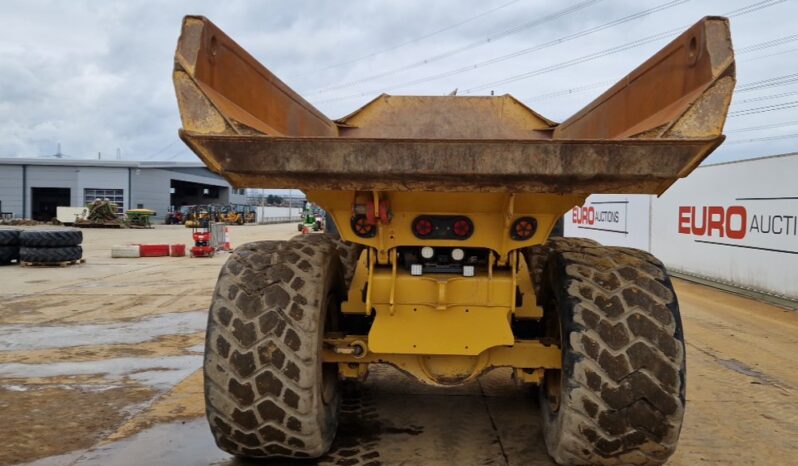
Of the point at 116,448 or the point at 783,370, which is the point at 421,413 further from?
the point at 783,370

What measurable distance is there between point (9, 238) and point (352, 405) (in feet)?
48.2

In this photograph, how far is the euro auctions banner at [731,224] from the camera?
10.3 meters

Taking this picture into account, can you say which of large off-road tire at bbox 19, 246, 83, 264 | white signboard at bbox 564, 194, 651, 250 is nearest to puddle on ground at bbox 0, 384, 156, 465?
large off-road tire at bbox 19, 246, 83, 264

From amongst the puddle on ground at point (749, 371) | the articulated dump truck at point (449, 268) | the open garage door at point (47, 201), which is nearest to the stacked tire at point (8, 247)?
the articulated dump truck at point (449, 268)

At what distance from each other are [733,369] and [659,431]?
146 inches

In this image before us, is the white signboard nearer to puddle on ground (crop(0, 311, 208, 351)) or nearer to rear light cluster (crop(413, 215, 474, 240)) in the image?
puddle on ground (crop(0, 311, 208, 351))

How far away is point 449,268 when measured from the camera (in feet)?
11.0

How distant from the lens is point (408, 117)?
5410 millimetres

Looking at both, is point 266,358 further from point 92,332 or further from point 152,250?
point 152,250

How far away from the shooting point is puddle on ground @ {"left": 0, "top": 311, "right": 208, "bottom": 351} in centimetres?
696

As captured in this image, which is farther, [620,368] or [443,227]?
[443,227]

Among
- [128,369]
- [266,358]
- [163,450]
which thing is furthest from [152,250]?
[266,358]

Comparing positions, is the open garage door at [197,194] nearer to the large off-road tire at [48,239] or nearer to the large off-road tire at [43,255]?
the large off-road tire at [48,239]

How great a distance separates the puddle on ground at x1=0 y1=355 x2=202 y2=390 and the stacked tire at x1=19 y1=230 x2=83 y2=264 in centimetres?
1080
